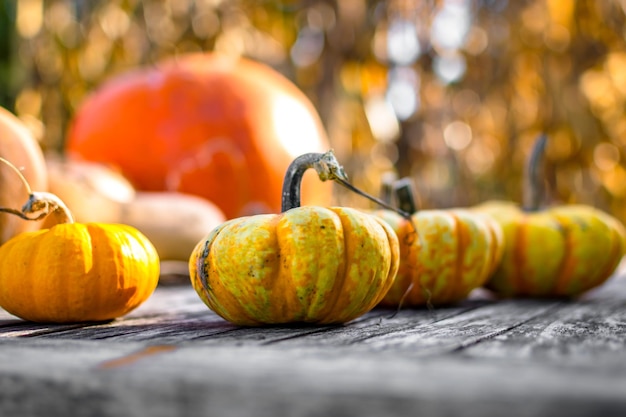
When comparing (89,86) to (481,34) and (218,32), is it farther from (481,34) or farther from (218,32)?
(481,34)

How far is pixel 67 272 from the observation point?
1231 mm

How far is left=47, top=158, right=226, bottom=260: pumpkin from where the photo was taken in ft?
7.01

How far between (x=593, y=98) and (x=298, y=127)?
202 centimetres

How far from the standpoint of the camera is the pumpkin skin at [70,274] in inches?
48.3

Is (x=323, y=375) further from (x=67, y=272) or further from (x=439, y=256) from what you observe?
(x=439, y=256)

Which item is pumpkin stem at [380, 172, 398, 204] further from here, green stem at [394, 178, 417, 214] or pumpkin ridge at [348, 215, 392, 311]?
pumpkin ridge at [348, 215, 392, 311]

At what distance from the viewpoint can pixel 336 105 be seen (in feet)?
13.5

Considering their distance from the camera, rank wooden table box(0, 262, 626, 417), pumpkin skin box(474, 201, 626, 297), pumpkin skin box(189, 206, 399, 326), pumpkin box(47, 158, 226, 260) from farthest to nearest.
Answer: pumpkin box(47, 158, 226, 260) < pumpkin skin box(474, 201, 626, 297) < pumpkin skin box(189, 206, 399, 326) < wooden table box(0, 262, 626, 417)

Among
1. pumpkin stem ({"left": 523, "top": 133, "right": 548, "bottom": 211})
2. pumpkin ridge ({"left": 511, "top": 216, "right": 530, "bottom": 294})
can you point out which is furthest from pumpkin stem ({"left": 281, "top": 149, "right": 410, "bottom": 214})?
pumpkin stem ({"left": 523, "top": 133, "right": 548, "bottom": 211})

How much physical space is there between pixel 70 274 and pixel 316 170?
1.45 ft

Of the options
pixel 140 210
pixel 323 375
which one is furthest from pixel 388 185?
pixel 323 375

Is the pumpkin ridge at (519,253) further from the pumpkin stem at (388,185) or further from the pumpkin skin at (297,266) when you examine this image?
the pumpkin skin at (297,266)

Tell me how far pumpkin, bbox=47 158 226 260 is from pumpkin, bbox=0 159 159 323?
Answer: 0.85m

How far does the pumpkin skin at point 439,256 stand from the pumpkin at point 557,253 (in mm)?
232
